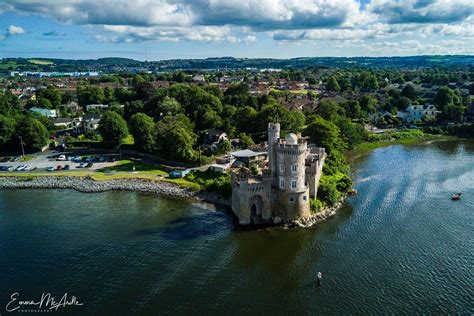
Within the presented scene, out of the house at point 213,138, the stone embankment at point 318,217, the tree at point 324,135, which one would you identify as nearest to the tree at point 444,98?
the tree at point 324,135

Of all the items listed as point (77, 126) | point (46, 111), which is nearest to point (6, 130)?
point (77, 126)

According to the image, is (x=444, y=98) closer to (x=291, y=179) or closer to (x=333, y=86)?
(x=333, y=86)


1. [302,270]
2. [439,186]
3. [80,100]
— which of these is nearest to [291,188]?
[302,270]

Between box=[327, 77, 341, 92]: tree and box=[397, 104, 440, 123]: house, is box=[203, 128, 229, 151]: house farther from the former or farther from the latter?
box=[327, 77, 341, 92]: tree

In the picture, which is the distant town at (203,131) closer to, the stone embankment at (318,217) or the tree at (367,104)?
the tree at (367,104)

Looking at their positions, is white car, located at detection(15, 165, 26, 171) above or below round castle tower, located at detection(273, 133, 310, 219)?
below

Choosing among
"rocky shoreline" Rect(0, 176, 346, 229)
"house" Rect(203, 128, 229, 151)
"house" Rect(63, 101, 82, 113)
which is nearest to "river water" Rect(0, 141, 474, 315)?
"rocky shoreline" Rect(0, 176, 346, 229)

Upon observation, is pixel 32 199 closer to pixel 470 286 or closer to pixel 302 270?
pixel 302 270
